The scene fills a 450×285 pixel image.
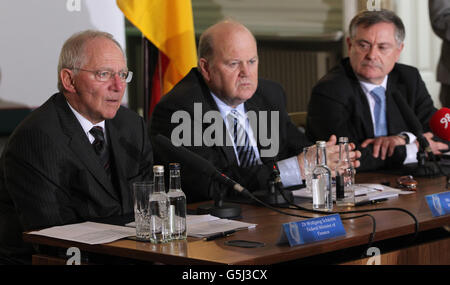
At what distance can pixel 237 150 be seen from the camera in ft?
10.8

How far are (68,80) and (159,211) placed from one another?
0.93 metres

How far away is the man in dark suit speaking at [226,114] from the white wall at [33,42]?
66cm

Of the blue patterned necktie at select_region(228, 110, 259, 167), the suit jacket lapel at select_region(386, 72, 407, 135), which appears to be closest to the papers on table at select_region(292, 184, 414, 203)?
the blue patterned necktie at select_region(228, 110, 259, 167)

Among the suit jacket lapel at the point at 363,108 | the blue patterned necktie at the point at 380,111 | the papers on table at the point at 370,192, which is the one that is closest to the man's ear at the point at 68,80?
the papers on table at the point at 370,192

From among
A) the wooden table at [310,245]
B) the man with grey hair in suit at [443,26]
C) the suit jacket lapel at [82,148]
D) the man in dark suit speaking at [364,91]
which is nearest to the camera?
the wooden table at [310,245]

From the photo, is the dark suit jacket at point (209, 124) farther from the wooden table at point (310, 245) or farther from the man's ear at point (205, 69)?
the wooden table at point (310, 245)

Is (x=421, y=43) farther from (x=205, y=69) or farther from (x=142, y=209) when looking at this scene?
(x=142, y=209)

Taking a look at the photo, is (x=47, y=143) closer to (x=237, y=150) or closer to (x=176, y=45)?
(x=237, y=150)

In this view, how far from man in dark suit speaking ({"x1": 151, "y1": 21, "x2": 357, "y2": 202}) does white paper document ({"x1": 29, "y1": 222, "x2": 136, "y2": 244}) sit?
36.3 inches

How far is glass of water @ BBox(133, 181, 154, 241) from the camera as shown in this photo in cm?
210

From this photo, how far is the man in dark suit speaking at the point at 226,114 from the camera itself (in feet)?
10.4

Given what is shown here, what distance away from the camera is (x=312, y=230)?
2.04m
